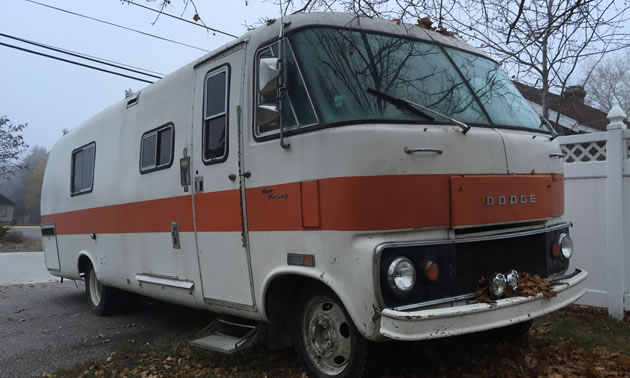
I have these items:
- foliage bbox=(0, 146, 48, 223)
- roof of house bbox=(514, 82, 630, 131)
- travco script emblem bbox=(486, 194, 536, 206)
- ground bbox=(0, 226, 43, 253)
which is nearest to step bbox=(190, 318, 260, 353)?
travco script emblem bbox=(486, 194, 536, 206)

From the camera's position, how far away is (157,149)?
561cm

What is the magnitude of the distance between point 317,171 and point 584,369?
2571 mm

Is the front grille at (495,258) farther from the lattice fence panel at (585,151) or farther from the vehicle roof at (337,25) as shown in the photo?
the lattice fence panel at (585,151)

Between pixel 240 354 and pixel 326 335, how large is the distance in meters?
1.34

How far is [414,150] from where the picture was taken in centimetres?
339

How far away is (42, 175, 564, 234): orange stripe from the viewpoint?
3295mm

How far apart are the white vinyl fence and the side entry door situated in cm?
399

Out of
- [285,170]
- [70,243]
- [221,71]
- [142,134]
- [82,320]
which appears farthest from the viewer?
[70,243]

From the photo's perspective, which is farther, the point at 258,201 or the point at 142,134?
the point at 142,134

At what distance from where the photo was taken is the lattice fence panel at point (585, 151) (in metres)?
5.95

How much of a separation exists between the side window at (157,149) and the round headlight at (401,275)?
295 cm

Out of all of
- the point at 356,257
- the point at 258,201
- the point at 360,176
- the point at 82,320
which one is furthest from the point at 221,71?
the point at 82,320

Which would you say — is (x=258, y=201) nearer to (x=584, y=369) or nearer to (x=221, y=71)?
(x=221, y=71)

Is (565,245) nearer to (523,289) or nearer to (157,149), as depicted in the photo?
(523,289)
